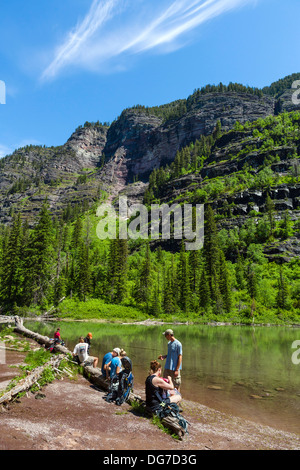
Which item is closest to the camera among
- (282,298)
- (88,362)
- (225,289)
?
(88,362)

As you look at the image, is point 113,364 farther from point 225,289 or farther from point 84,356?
point 225,289

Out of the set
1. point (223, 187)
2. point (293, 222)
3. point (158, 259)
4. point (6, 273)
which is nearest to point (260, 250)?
point (293, 222)

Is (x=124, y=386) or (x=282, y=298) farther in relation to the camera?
(x=282, y=298)

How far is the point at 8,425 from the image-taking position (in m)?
6.96

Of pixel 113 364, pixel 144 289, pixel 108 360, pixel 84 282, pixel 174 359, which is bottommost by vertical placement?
pixel 144 289

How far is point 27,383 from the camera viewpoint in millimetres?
10133

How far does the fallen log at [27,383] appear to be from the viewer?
8.51 m

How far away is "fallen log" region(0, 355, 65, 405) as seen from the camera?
8.51 m

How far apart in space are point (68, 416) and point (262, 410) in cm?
765

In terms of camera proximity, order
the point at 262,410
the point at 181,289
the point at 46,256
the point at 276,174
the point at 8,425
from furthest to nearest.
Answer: the point at 276,174
the point at 181,289
the point at 46,256
the point at 262,410
the point at 8,425

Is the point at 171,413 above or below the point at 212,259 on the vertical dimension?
below

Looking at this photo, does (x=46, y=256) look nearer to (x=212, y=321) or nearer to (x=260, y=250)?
(x=212, y=321)

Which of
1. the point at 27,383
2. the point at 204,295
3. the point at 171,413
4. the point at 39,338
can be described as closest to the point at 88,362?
the point at 27,383

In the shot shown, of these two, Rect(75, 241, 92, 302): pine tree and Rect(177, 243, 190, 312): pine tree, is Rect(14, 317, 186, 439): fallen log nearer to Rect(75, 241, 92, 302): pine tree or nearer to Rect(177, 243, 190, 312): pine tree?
Rect(75, 241, 92, 302): pine tree
